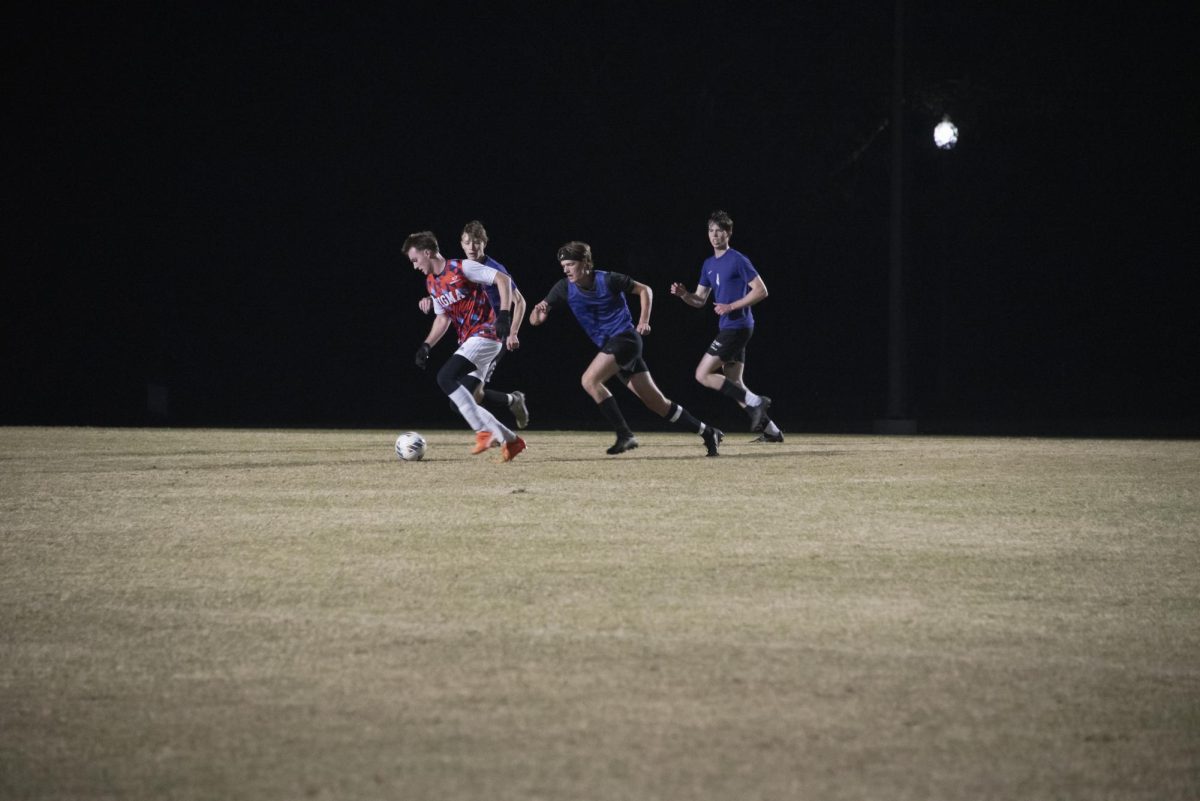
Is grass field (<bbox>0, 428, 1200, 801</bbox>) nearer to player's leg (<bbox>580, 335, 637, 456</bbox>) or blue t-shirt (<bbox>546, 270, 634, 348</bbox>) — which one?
player's leg (<bbox>580, 335, 637, 456</bbox>)

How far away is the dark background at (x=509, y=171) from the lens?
31250 millimetres

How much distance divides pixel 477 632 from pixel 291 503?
540 centimetres

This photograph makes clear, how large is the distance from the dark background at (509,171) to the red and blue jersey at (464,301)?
10.9 metres

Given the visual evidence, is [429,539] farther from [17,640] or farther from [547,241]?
[547,241]

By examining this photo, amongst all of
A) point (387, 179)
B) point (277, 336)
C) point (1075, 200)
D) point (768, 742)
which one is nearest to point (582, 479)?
point (768, 742)

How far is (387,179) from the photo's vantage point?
34188mm

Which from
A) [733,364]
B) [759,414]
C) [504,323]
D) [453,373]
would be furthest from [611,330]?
[759,414]

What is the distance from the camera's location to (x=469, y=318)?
53.7 ft

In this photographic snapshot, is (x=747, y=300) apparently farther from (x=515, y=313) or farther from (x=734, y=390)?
(x=515, y=313)

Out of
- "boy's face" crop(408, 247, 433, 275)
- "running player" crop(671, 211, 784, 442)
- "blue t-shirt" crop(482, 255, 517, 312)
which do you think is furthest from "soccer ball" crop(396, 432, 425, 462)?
"running player" crop(671, 211, 784, 442)

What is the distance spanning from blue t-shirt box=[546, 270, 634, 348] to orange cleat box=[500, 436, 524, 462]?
1.50 m

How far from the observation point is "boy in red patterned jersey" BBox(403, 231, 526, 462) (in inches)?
620

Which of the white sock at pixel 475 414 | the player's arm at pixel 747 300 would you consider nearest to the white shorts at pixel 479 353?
the white sock at pixel 475 414

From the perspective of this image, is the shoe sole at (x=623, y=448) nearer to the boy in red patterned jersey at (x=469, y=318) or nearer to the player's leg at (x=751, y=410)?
the boy in red patterned jersey at (x=469, y=318)
